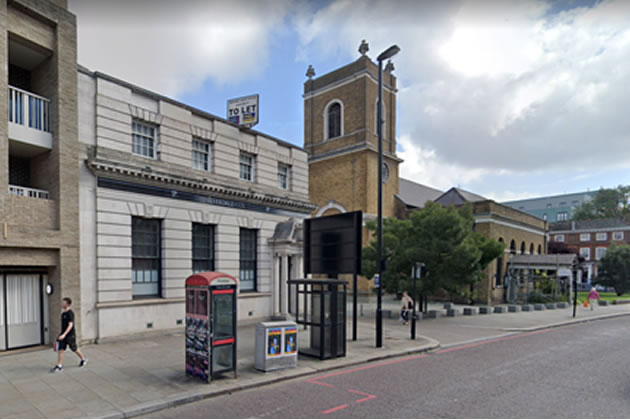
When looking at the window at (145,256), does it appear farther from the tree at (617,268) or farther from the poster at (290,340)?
the tree at (617,268)

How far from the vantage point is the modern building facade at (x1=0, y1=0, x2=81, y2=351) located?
37.3ft

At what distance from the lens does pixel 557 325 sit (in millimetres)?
21031

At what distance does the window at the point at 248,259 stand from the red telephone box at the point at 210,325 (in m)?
8.89

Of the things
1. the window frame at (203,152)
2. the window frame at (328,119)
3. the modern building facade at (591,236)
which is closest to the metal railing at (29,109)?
the window frame at (203,152)

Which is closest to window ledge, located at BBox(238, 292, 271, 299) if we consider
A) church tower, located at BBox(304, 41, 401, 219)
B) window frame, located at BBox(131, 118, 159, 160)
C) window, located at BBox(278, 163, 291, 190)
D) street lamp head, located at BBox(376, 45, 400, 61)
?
window, located at BBox(278, 163, 291, 190)

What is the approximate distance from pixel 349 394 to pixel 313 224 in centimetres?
670

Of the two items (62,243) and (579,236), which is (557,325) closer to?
(62,243)

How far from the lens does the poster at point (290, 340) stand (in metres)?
10.2

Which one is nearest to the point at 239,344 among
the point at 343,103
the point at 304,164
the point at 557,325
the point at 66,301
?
the point at 66,301

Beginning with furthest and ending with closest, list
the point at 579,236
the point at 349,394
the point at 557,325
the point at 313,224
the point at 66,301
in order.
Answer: the point at 579,236, the point at 557,325, the point at 313,224, the point at 66,301, the point at 349,394

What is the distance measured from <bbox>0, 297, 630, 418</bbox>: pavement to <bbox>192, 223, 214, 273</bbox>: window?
109 inches

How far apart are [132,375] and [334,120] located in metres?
33.6

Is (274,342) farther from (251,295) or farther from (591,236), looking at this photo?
(591,236)

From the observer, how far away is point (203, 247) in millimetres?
16688
